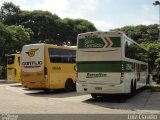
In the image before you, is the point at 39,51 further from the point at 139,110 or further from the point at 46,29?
the point at 46,29

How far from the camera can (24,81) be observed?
22.6 meters

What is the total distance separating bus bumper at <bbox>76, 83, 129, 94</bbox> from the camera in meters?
17.2

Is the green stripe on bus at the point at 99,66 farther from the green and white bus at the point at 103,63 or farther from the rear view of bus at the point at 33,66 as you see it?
the rear view of bus at the point at 33,66

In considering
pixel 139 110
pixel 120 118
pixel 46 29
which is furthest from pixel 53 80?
pixel 46 29

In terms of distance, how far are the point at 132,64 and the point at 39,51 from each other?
17.9ft

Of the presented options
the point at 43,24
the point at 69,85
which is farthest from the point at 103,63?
the point at 43,24

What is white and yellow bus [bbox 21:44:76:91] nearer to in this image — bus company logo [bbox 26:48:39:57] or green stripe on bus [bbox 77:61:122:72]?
bus company logo [bbox 26:48:39:57]

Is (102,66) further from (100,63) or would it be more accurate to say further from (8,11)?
(8,11)

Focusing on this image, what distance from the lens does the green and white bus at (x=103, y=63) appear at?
17.3 meters

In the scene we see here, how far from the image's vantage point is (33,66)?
22.2 meters

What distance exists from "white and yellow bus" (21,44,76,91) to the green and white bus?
4.19m
